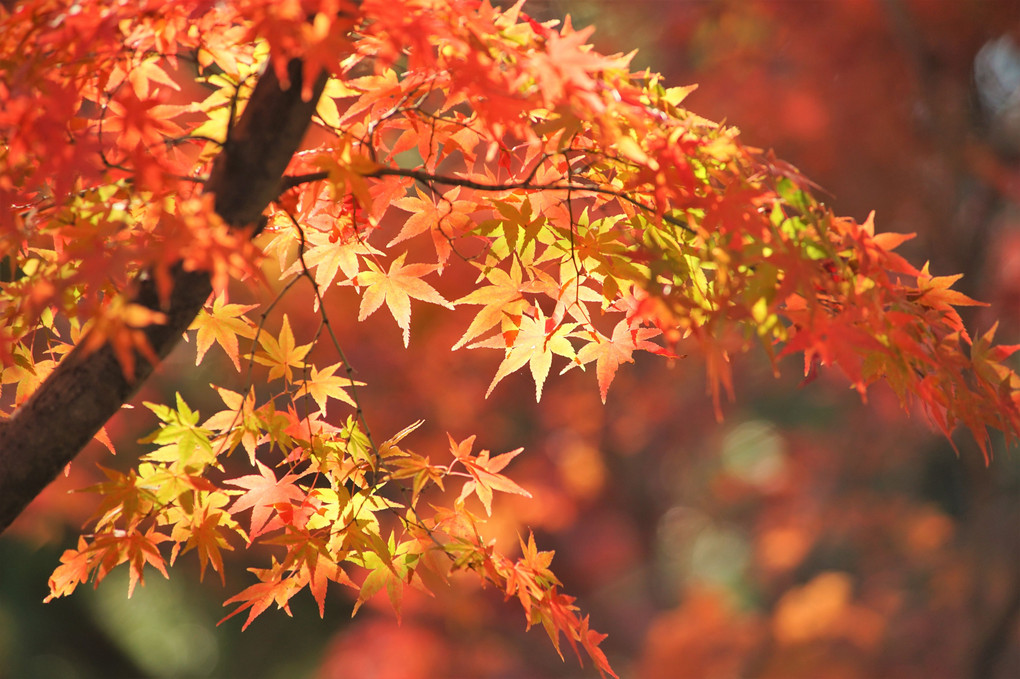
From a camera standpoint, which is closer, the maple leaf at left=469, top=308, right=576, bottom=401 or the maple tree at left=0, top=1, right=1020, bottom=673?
the maple tree at left=0, top=1, right=1020, bottom=673

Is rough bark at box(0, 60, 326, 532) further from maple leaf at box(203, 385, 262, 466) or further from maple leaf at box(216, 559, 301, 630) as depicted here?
maple leaf at box(216, 559, 301, 630)

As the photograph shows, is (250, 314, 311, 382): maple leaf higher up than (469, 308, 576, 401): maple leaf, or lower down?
lower down

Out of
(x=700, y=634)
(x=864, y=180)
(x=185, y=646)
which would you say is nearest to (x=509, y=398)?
(x=700, y=634)

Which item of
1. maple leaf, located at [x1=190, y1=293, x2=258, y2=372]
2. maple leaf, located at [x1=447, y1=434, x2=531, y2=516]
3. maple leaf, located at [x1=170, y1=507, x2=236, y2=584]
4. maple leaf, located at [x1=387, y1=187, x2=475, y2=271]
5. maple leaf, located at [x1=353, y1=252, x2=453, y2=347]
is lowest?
maple leaf, located at [x1=170, y1=507, x2=236, y2=584]

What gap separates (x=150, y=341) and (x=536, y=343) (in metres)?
0.49

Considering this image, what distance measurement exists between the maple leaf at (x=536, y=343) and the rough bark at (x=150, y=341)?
37 centimetres

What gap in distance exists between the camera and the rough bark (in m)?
0.85

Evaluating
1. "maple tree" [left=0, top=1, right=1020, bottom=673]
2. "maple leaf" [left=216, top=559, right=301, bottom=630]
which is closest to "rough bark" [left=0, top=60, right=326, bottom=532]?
"maple tree" [left=0, top=1, right=1020, bottom=673]

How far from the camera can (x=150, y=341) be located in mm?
866

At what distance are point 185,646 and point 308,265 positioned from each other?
282 inches

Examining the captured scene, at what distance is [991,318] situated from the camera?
361cm

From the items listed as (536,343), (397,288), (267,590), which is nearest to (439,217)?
(397,288)

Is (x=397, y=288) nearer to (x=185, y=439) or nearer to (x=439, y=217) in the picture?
(x=439, y=217)

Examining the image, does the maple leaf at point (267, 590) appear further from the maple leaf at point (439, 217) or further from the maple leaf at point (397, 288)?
the maple leaf at point (439, 217)
